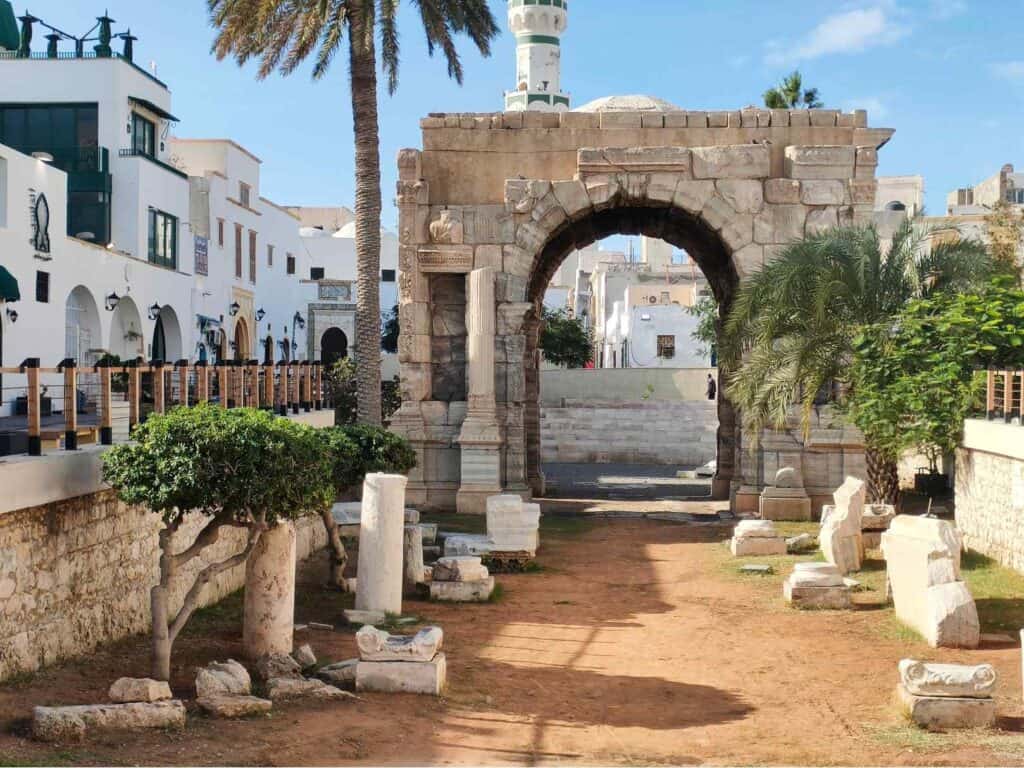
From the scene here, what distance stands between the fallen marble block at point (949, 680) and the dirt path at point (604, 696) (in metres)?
0.34

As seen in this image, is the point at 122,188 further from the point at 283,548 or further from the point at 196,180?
the point at 283,548

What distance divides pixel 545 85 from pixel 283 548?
191ft

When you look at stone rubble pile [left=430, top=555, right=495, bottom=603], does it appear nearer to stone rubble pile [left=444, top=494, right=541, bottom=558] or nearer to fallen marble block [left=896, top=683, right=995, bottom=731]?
stone rubble pile [left=444, top=494, right=541, bottom=558]

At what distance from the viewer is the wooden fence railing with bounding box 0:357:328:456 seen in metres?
10.8

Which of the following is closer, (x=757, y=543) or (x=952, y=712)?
(x=952, y=712)

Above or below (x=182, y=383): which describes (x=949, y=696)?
below

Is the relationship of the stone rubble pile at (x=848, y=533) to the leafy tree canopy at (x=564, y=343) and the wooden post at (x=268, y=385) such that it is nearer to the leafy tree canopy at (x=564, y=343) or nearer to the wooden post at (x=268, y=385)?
the wooden post at (x=268, y=385)

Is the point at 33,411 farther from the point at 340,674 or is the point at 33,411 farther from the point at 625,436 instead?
the point at 625,436

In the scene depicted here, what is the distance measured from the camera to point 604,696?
10.7m

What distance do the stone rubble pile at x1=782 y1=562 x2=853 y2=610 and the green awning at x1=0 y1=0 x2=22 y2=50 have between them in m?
11.5

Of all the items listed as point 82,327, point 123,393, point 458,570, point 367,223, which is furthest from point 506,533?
point 82,327

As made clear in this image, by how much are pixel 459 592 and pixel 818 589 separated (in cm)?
410

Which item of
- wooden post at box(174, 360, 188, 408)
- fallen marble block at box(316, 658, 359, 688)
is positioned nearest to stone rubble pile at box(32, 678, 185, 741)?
fallen marble block at box(316, 658, 359, 688)

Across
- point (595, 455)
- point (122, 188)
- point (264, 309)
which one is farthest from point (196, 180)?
point (595, 455)
